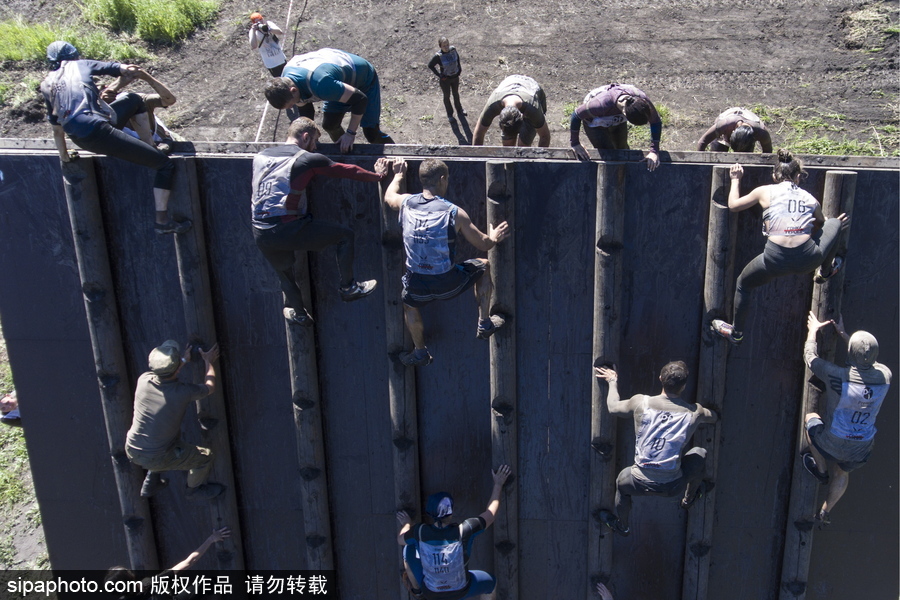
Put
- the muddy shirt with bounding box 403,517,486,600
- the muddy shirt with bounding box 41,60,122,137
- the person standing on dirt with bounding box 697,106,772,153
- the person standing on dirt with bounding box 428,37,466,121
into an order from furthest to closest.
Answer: the person standing on dirt with bounding box 428,37,466,121
the person standing on dirt with bounding box 697,106,772,153
the muddy shirt with bounding box 403,517,486,600
the muddy shirt with bounding box 41,60,122,137

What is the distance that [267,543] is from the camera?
26.6 ft

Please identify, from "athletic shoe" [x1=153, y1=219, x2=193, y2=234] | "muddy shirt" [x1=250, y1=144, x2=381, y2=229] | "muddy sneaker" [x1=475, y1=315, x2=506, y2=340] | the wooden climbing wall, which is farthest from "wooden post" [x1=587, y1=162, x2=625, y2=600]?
"athletic shoe" [x1=153, y1=219, x2=193, y2=234]

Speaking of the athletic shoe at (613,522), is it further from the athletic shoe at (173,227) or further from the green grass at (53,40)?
the green grass at (53,40)

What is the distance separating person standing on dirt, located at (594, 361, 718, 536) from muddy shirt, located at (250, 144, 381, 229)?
3.25 meters

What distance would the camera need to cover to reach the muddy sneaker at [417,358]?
700 cm

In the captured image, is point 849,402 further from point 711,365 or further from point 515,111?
point 515,111

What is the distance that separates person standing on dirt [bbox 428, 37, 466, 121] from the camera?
384 inches

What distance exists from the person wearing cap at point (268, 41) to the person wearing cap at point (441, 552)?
6248mm

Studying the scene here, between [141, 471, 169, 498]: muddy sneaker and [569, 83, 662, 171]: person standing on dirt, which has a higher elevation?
[569, 83, 662, 171]: person standing on dirt

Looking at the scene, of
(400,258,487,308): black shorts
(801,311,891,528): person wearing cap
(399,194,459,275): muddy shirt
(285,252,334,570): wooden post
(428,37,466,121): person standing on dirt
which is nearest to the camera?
(399,194,459,275): muddy shirt

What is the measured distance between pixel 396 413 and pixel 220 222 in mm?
2589

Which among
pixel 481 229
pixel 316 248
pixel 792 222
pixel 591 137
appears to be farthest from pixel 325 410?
pixel 792 222

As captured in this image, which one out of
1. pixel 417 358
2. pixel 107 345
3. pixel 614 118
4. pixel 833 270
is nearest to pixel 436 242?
pixel 417 358

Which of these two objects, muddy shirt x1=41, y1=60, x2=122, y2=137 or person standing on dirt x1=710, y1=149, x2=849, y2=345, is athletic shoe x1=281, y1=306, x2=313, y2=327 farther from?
person standing on dirt x1=710, y1=149, x2=849, y2=345
